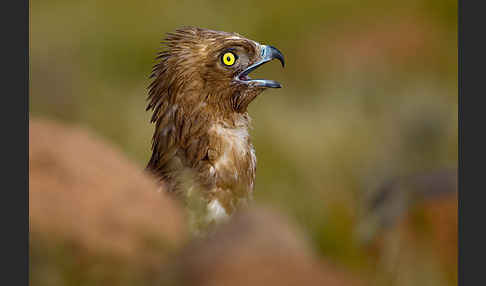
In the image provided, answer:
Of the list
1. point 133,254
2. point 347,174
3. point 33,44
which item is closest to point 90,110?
point 33,44

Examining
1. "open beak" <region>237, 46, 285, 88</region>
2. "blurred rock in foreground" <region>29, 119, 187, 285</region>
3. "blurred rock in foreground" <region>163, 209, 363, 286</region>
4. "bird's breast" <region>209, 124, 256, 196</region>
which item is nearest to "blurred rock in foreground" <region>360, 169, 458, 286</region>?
"blurred rock in foreground" <region>163, 209, 363, 286</region>

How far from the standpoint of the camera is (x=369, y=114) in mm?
6969

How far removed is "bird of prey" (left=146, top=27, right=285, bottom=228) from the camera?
18.0 ft

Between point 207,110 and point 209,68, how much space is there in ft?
0.90

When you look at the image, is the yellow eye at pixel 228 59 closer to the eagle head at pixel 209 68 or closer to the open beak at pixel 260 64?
the eagle head at pixel 209 68

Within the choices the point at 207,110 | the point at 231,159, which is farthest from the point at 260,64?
the point at 231,159

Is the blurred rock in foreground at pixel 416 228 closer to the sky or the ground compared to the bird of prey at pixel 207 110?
closer to the ground

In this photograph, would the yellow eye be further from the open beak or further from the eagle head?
the open beak

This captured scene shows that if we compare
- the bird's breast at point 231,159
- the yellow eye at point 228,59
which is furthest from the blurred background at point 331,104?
the yellow eye at point 228,59

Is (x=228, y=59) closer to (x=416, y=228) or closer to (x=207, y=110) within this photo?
(x=207, y=110)

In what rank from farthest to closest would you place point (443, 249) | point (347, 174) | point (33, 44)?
point (33, 44), point (347, 174), point (443, 249)

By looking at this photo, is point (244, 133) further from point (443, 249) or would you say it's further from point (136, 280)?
point (136, 280)

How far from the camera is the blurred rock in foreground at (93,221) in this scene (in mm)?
3664

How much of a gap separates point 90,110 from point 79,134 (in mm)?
2135
